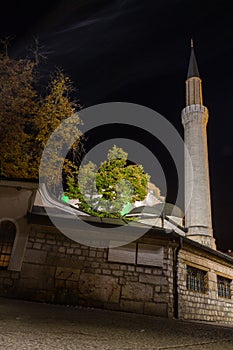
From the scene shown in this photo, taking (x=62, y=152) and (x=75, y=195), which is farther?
(x=75, y=195)

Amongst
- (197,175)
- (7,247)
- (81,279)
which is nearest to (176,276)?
(81,279)

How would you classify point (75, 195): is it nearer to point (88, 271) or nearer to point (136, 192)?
point (136, 192)

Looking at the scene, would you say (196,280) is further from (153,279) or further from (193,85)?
(193,85)

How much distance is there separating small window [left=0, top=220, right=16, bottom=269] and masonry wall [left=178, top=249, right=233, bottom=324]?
562 cm

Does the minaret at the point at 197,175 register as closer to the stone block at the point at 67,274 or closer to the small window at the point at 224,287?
the small window at the point at 224,287

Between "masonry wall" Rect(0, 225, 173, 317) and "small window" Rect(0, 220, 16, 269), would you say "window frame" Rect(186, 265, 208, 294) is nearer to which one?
"masonry wall" Rect(0, 225, 173, 317)

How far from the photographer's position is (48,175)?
1545cm

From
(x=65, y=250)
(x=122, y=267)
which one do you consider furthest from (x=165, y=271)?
(x=65, y=250)

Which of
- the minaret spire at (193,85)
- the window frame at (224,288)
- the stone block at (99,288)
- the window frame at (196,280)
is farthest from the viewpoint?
the minaret spire at (193,85)

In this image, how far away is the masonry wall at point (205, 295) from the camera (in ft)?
31.8

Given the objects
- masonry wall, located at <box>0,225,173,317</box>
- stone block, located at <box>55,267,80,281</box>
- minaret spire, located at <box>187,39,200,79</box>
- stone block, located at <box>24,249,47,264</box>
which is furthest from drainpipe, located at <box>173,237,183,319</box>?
minaret spire, located at <box>187,39,200,79</box>

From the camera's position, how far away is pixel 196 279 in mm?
10938

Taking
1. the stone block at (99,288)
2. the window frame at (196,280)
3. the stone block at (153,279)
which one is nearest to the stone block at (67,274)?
the stone block at (99,288)

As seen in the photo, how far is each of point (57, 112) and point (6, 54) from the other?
3.80 m
